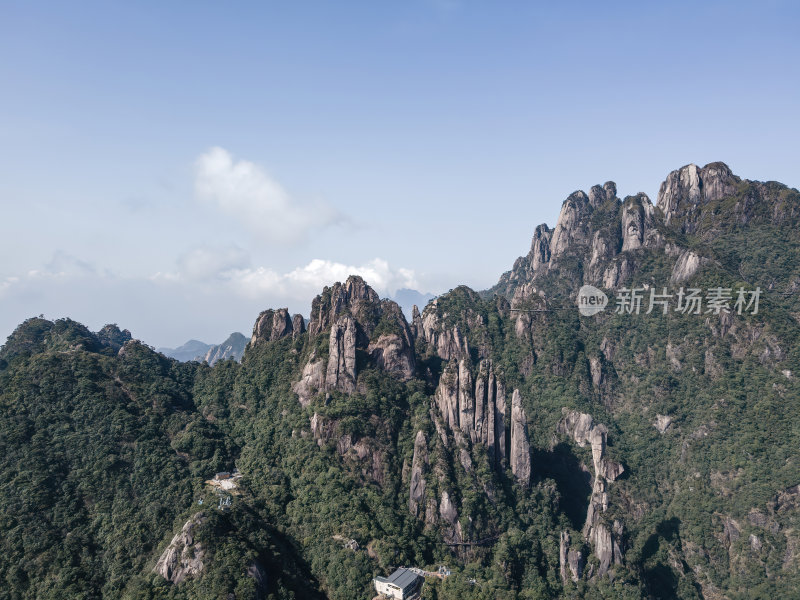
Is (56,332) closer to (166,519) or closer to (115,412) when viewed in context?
(115,412)

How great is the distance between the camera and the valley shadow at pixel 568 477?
85.9 meters

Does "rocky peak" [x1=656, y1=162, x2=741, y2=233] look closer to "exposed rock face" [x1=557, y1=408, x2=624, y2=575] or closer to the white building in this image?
"exposed rock face" [x1=557, y1=408, x2=624, y2=575]

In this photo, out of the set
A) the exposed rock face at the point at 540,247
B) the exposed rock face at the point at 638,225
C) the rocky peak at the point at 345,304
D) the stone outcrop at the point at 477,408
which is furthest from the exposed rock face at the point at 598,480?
the exposed rock face at the point at 540,247

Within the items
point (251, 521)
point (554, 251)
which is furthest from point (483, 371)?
point (554, 251)

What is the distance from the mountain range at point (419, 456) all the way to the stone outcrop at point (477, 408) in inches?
12.3

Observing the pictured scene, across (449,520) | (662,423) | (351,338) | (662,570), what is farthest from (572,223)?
(449,520)

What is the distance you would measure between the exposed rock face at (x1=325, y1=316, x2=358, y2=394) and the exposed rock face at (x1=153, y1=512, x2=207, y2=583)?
29.6 metres

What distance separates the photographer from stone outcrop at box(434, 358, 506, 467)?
263 feet

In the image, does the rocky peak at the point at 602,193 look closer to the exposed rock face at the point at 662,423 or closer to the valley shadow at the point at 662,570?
the exposed rock face at the point at 662,423

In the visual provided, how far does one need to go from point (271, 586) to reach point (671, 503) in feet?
214

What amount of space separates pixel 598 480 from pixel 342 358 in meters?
41.9

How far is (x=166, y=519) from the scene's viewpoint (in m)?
65.7

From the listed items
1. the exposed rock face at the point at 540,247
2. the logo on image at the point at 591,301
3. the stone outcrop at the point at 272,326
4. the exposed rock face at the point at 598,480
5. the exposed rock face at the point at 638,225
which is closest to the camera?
the exposed rock face at the point at 598,480

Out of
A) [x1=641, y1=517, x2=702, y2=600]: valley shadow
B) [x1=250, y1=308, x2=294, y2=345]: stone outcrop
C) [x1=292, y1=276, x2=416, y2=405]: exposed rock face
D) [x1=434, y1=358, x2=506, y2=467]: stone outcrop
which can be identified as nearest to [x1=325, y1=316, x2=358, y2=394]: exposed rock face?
[x1=292, y1=276, x2=416, y2=405]: exposed rock face
